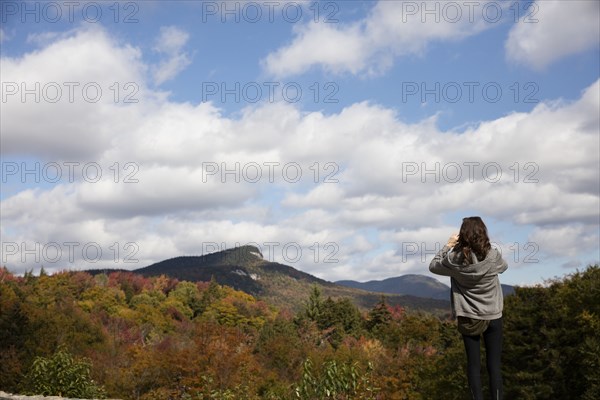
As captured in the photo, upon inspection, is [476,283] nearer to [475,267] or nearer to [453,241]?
[475,267]

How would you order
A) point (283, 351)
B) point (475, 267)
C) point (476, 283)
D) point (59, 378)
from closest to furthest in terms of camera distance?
point (475, 267) < point (476, 283) < point (59, 378) < point (283, 351)

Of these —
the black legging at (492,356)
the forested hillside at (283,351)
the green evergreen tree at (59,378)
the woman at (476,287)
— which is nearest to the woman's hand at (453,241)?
the woman at (476,287)

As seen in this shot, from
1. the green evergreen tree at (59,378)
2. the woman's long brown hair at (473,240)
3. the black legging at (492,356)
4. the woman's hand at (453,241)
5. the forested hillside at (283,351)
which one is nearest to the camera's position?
the woman's long brown hair at (473,240)

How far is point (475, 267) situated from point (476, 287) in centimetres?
22

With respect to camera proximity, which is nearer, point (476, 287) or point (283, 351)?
point (476, 287)

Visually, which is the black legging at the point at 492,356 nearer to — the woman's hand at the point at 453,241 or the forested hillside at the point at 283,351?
the woman's hand at the point at 453,241

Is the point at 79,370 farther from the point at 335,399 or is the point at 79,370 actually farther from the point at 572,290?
the point at 572,290

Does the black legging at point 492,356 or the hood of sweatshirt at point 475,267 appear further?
the black legging at point 492,356

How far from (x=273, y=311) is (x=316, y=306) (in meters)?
28.2

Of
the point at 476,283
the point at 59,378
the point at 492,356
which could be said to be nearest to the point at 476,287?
the point at 476,283

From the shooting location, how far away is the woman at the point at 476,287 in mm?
4762

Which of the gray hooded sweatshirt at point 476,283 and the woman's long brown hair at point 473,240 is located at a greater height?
the woman's long brown hair at point 473,240

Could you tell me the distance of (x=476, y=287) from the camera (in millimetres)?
4859

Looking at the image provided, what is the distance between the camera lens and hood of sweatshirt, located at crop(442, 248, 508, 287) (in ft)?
15.6
